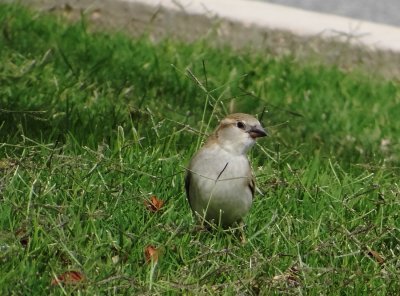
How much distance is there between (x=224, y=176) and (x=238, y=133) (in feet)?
0.95

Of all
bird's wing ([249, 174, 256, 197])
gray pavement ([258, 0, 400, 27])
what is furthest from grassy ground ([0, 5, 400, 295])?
gray pavement ([258, 0, 400, 27])

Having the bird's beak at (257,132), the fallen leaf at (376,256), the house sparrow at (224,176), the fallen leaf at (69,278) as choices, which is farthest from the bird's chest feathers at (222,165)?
the fallen leaf at (69,278)

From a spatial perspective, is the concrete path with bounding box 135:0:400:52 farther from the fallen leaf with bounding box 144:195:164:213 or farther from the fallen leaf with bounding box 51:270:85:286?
the fallen leaf with bounding box 51:270:85:286

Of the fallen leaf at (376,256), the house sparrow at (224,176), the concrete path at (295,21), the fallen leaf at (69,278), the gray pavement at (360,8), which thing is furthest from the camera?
the gray pavement at (360,8)

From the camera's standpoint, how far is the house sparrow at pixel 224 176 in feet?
17.3

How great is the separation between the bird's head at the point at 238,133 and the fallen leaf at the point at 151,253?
750 mm

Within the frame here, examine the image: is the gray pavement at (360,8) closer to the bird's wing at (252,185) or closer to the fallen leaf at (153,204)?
the bird's wing at (252,185)

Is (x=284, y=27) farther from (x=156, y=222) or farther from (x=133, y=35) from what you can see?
(x=156, y=222)

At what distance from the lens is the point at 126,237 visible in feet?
16.3

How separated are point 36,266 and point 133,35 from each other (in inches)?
181

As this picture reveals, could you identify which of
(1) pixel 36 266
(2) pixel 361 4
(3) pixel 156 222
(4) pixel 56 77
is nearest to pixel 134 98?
(4) pixel 56 77

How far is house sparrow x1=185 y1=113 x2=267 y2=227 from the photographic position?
17.3 feet

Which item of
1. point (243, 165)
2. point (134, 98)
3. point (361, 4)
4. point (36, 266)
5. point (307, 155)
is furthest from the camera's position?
point (361, 4)

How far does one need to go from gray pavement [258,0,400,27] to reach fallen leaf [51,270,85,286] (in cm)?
614
